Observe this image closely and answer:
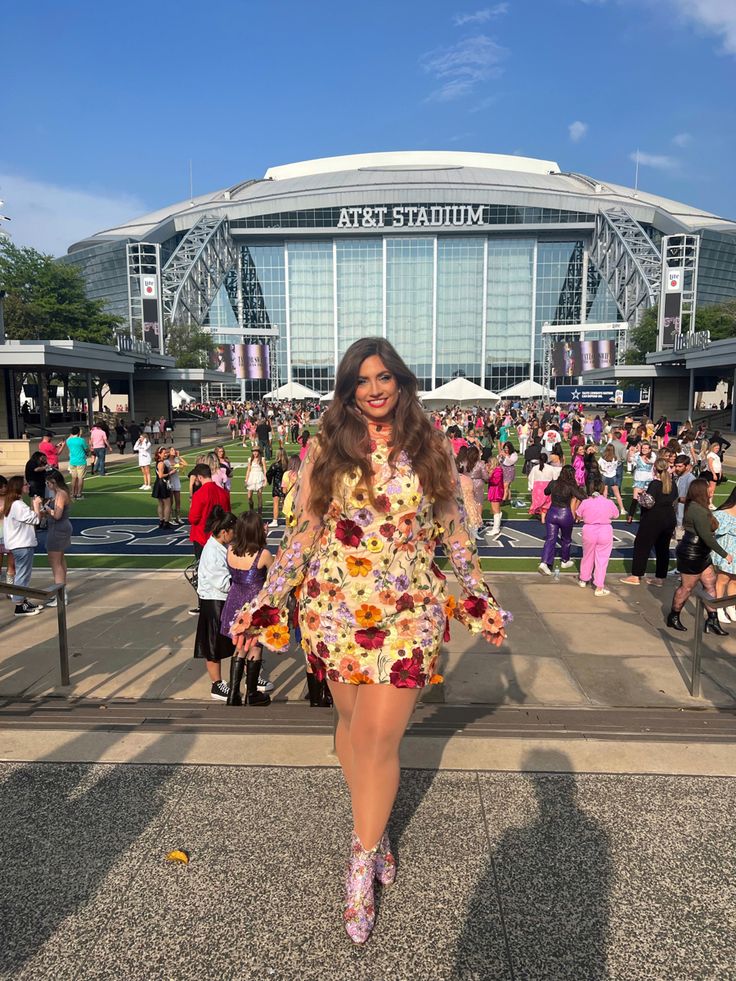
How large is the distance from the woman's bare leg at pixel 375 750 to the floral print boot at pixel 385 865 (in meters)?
0.30

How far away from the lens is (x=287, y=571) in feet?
8.91

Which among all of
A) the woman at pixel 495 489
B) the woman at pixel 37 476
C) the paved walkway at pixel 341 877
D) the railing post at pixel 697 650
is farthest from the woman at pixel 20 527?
the woman at pixel 495 489

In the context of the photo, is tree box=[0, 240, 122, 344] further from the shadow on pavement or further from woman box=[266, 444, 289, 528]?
Result: the shadow on pavement

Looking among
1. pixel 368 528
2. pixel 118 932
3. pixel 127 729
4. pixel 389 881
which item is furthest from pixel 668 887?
pixel 127 729

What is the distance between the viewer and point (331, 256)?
290 feet

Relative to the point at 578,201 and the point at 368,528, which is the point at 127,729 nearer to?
the point at 368,528

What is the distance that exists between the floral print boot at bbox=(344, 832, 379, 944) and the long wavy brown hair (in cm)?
141

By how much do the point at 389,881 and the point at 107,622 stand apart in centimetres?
513

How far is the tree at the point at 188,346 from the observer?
57000mm

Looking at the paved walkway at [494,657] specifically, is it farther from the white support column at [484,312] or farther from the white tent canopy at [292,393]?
the white support column at [484,312]

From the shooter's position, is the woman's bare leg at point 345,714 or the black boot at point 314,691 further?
the black boot at point 314,691

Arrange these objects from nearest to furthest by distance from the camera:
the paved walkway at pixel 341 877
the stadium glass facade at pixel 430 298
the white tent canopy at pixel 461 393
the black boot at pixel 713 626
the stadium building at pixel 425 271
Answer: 1. the paved walkway at pixel 341 877
2. the black boot at pixel 713 626
3. the white tent canopy at pixel 461 393
4. the stadium building at pixel 425 271
5. the stadium glass facade at pixel 430 298

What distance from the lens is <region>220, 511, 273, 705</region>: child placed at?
16.1 ft

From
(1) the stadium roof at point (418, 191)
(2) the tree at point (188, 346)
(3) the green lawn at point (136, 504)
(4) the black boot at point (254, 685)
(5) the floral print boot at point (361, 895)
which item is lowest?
(3) the green lawn at point (136, 504)
